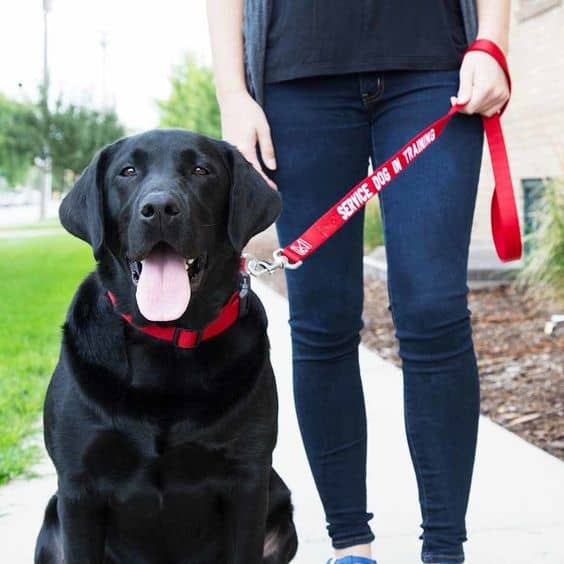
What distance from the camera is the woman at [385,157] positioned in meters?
2.54

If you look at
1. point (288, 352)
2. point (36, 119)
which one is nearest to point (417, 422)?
point (288, 352)

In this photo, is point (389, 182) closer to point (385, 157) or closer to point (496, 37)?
point (385, 157)

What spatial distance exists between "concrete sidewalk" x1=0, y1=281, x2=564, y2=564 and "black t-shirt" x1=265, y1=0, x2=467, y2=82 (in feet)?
4.97

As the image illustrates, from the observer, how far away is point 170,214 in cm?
225

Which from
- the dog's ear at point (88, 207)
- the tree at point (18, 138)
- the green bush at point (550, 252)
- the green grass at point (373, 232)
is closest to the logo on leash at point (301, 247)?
the dog's ear at point (88, 207)

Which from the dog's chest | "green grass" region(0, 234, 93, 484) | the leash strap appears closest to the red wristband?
the leash strap

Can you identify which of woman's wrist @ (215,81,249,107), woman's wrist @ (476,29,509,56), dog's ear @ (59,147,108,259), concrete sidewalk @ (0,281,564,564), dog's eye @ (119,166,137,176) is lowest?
concrete sidewalk @ (0,281,564,564)

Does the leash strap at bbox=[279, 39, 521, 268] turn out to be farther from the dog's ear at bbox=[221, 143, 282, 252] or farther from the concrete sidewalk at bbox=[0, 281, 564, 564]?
the concrete sidewalk at bbox=[0, 281, 564, 564]

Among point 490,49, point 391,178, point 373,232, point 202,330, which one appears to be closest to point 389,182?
point 391,178

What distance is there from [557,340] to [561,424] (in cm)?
185

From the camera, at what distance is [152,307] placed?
228 cm

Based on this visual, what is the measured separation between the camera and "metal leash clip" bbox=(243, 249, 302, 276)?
8.41 feet

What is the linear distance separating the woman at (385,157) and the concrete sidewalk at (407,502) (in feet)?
1.88

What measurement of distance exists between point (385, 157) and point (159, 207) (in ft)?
2.27
